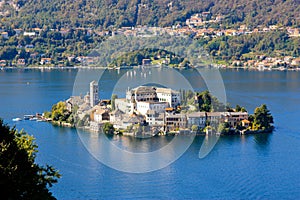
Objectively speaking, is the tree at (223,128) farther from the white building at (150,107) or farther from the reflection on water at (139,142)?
the white building at (150,107)

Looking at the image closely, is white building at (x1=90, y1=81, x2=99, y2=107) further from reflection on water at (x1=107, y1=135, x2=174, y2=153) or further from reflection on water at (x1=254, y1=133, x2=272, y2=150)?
reflection on water at (x1=254, y1=133, x2=272, y2=150)

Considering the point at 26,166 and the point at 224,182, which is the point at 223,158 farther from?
the point at 26,166

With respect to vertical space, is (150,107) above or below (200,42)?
below

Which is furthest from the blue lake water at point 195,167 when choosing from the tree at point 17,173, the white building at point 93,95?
the tree at point 17,173

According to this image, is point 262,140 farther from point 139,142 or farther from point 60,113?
point 60,113

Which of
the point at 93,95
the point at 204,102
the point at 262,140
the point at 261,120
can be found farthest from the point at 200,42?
the point at 262,140

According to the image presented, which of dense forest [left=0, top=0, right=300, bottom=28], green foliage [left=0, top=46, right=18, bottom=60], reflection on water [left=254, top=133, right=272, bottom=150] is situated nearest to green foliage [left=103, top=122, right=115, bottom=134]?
reflection on water [left=254, top=133, right=272, bottom=150]
